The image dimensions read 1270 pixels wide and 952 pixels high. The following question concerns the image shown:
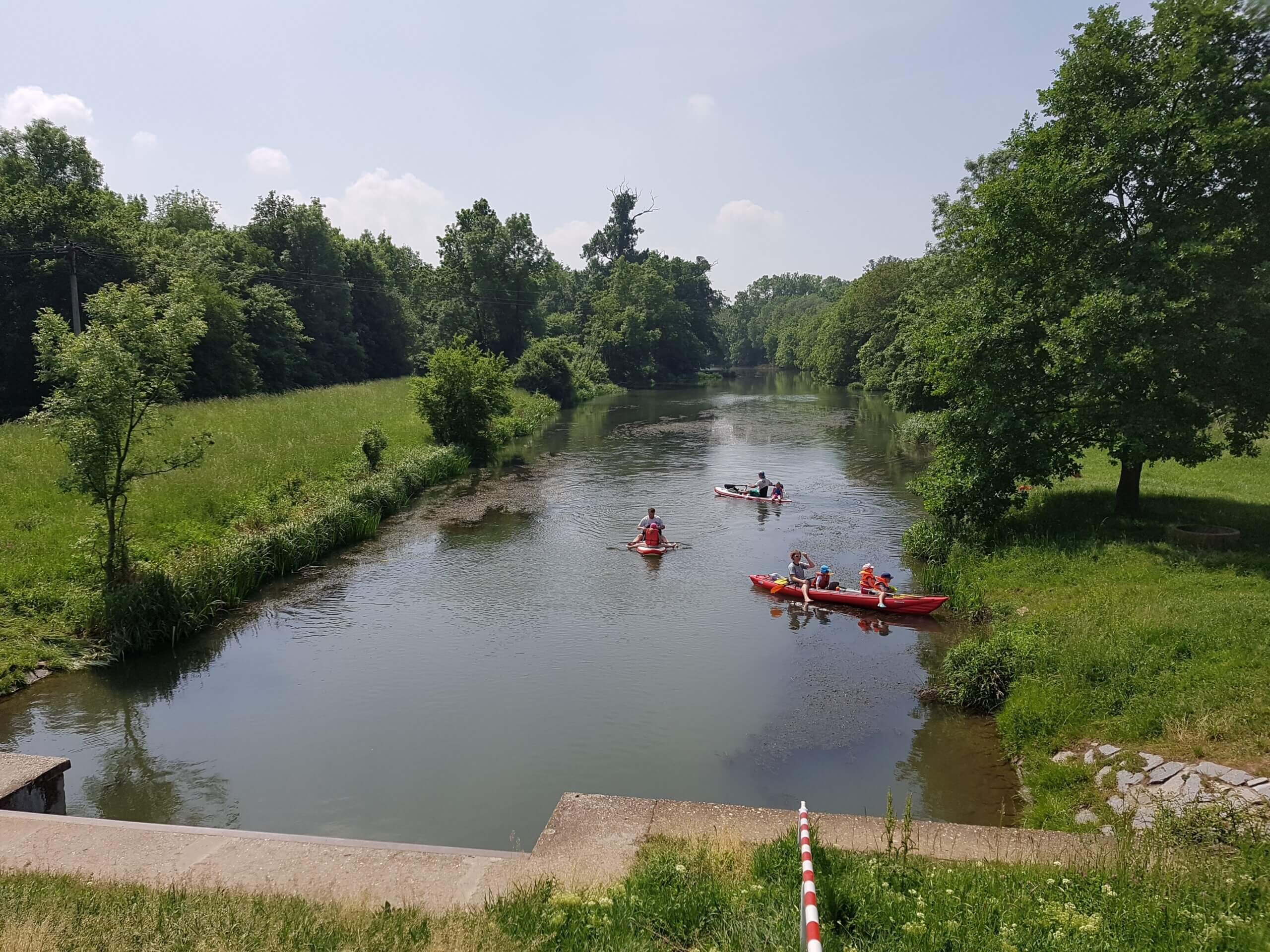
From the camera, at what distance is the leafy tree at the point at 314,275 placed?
59.4 metres

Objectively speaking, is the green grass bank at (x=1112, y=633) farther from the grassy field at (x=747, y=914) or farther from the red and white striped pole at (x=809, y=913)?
the red and white striped pole at (x=809, y=913)

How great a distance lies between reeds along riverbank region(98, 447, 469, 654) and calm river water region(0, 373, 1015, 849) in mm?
572

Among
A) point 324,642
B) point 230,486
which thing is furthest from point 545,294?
point 324,642

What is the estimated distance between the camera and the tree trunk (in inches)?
661

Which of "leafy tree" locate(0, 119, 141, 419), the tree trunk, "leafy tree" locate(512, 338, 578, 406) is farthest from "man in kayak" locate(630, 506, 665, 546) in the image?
"leafy tree" locate(512, 338, 578, 406)

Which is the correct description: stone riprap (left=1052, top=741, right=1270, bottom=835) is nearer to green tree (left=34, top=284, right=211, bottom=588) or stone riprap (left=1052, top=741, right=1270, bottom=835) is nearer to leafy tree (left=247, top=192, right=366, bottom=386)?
green tree (left=34, top=284, right=211, bottom=588)

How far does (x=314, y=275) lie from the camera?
61.8 m

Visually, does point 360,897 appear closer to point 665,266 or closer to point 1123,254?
point 1123,254

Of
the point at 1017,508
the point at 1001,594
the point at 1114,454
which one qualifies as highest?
the point at 1114,454

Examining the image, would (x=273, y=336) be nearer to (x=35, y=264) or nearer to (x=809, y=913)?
(x=35, y=264)

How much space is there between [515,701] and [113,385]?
30.5 feet

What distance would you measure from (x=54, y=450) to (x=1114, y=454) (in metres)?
26.2

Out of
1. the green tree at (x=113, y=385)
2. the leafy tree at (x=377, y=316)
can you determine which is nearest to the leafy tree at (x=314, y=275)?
the leafy tree at (x=377, y=316)

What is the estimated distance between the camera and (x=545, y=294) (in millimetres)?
110688
